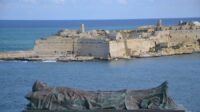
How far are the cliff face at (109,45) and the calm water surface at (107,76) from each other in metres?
2.59

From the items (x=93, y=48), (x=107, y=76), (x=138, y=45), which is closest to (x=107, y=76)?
(x=107, y=76)

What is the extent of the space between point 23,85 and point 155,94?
1830cm

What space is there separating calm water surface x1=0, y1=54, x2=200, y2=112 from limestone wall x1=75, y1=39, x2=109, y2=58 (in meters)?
→ 2.31

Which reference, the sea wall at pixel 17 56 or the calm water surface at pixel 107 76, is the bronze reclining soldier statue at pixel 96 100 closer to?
the calm water surface at pixel 107 76

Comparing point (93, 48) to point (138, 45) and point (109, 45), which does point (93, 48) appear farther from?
point (138, 45)

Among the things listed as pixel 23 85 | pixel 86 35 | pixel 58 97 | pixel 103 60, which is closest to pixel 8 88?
pixel 23 85

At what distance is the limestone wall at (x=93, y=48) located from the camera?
59.0 m

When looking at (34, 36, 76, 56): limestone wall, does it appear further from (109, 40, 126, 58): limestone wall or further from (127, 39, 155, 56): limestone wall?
(127, 39, 155, 56): limestone wall

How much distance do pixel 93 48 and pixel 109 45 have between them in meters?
1.82

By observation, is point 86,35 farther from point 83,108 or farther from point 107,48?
point 83,108

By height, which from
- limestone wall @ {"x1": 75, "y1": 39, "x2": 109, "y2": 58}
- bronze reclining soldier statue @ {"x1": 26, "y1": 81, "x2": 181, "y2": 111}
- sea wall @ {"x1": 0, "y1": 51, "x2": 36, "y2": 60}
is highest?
bronze reclining soldier statue @ {"x1": 26, "y1": 81, "x2": 181, "y2": 111}

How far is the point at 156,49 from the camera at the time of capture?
65.6 m

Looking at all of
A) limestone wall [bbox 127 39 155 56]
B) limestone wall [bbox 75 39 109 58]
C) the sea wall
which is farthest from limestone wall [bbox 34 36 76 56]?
limestone wall [bbox 127 39 155 56]

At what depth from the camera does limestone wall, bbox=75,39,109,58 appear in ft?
194
